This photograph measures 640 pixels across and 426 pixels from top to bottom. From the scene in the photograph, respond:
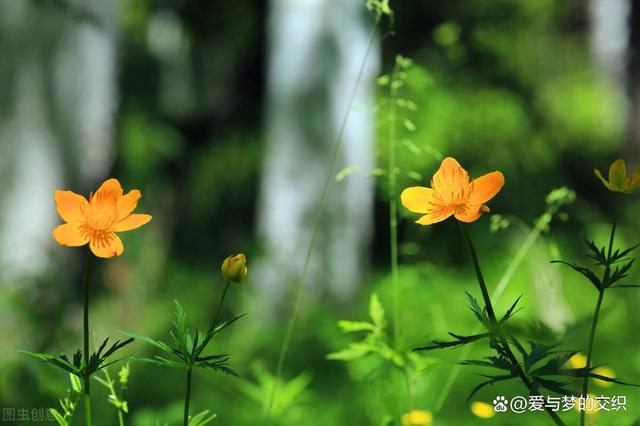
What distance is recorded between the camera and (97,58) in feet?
9.48

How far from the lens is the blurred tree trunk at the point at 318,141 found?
3.33 metres

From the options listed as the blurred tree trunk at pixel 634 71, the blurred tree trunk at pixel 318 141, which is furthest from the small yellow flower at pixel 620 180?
the blurred tree trunk at pixel 634 71

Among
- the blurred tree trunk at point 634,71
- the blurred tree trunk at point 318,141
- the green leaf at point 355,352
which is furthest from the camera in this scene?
the blurred tree trunk at point 634,71

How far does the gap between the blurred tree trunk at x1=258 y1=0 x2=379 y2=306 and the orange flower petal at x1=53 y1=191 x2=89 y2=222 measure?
96.9 inches

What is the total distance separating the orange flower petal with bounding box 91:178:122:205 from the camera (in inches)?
31.5

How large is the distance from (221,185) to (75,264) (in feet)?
11.8

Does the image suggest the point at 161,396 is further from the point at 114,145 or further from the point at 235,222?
the point at 235,222

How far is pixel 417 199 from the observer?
80 cm

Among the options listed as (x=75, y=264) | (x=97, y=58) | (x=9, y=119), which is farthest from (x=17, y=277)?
(x=97, y=58)

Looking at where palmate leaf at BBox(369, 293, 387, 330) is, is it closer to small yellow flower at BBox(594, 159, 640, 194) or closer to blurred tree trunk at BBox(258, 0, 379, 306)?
small yellow flower at BBox(594, 159, 640, 194)

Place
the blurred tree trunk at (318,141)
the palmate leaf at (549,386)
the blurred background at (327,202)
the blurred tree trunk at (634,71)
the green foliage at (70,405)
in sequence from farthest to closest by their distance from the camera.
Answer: the blurred tree trunk at (634,71) < the blurred tree trunk at (318,141) < the blurred background at (327,202) < the green foliage at (70,405) < the palmate leaf at (549,386)

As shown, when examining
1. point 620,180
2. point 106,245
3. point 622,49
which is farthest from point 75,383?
point 622,49

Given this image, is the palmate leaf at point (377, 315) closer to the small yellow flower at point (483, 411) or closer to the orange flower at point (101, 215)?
the small yellow flower at point (483, 411)

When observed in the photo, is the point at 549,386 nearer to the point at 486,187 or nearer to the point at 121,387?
the point at 486,187
